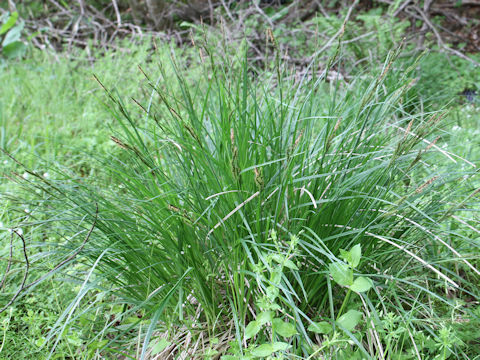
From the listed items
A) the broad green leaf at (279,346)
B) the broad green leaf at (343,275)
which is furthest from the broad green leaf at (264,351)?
the broad green leaf at (343,275)

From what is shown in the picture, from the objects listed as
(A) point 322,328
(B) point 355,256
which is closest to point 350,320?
(A) point 322,328

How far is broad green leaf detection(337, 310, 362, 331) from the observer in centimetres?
121

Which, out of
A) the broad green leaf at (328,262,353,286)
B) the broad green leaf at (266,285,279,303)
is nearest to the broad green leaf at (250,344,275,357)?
the broad green leaf at (266,285,279,303)

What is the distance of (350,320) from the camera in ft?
4.00

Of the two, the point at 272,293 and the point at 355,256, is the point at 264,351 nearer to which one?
the point at 272,293

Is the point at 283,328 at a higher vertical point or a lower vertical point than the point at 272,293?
lower

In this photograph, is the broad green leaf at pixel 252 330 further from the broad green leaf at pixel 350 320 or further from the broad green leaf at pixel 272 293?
the broad green leaf at pixel 350 320

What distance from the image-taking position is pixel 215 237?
1.49 metres

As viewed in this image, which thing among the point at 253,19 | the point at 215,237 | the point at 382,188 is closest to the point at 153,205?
the point at 215,237

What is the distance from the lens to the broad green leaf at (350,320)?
121cm

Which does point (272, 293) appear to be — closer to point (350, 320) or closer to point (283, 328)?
point (283, 328)

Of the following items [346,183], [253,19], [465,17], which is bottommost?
[465,17]

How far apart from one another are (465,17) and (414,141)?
18.2ft

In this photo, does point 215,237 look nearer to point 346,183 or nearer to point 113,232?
point 113,232
